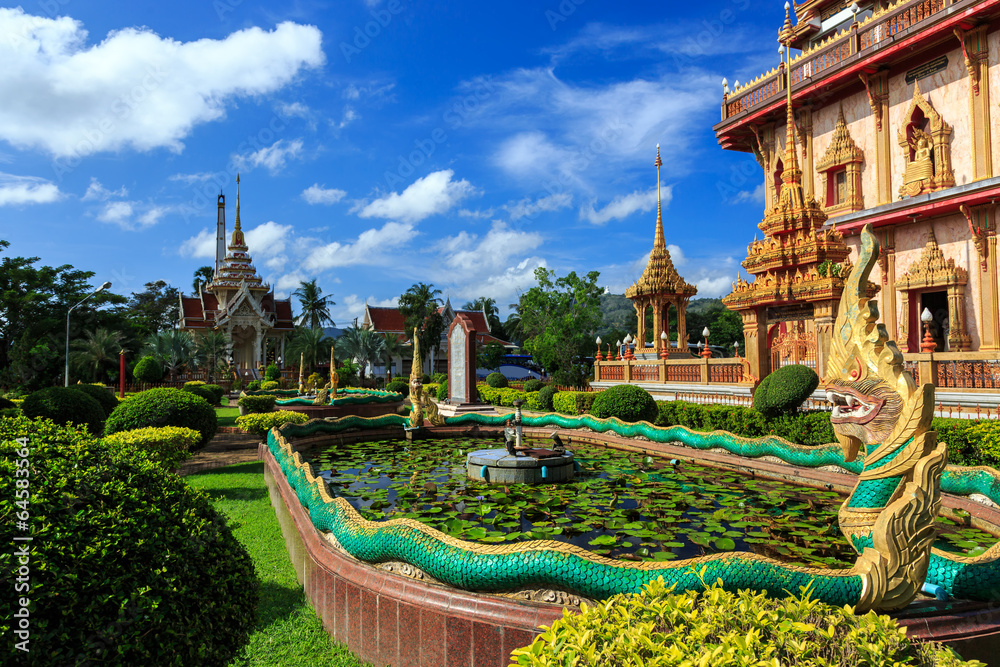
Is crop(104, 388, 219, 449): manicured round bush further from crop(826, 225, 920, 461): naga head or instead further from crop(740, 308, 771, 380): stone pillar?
crop(740, 308, 771, 380): stone pillar

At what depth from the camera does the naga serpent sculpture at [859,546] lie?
3133 mm

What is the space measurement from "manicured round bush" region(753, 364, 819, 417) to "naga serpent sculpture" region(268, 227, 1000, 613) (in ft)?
25.3

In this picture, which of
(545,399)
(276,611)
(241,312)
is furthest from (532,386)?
(241,312)

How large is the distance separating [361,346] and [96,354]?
51.4 feet

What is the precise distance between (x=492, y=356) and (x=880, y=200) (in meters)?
28.6

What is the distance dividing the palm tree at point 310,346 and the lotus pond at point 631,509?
3328cm

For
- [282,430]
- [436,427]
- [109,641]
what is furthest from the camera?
[436,427]

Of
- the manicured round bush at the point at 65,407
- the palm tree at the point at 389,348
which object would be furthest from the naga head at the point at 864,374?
the palm tree at the point at 389,348

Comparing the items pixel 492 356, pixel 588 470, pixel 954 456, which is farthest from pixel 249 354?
pixel 954 456

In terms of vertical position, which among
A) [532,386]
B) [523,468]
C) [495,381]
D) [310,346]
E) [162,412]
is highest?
[310,346]

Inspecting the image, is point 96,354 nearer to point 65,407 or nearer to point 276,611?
point 65,407

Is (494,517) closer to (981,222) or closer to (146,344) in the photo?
(981,222)

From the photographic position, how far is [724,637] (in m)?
2.03

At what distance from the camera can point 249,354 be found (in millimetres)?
47375
